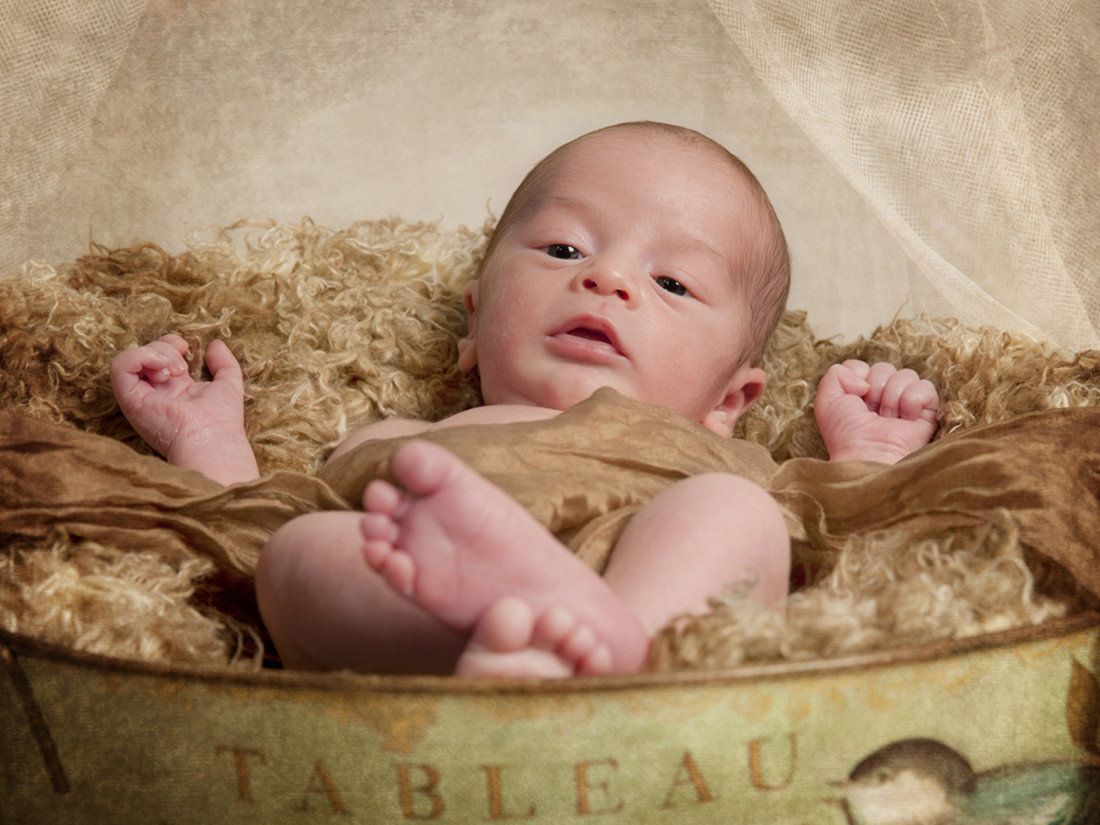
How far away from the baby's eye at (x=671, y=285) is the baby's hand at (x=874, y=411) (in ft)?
0.95

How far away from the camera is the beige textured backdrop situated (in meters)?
1.77

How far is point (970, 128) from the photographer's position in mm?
1599

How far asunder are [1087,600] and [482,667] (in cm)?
50

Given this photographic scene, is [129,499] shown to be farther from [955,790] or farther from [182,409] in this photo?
[955,790]

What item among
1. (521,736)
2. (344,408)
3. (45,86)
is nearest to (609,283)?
(344,408)

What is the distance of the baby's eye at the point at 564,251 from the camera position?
1.31 metres

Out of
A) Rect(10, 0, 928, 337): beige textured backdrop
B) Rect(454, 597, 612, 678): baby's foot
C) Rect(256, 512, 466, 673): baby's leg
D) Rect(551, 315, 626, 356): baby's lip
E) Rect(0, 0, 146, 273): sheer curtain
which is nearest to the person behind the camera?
Rect(454, 597, 612, 678): baby's foot

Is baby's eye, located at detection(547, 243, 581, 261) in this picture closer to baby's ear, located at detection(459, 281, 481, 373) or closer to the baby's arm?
baby's ear, located at detection(459, 281, 481, 373)

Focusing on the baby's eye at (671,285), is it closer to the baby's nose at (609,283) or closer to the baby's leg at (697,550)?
the baby's nose at (609,283)

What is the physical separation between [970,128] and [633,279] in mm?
674

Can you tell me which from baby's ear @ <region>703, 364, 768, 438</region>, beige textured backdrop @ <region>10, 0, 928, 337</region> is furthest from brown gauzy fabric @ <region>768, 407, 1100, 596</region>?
beige textured backdrop @ <region>10, 0, 928, 337</region>


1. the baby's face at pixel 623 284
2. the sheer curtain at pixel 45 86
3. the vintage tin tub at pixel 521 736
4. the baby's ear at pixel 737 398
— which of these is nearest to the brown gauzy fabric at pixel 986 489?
the vintage tin tub at pixel 521 736

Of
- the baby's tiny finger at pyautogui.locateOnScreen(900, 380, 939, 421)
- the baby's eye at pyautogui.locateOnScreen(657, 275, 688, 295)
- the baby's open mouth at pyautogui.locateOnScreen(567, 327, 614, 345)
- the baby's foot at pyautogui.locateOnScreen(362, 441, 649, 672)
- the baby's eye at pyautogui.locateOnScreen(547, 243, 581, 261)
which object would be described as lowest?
the baby's foot at pyautogui.locateOnScreen(362, 441, 649, 672)

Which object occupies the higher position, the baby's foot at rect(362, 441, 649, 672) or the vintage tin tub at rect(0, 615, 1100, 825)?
the baby's foot at rect(362, 441, 649, 672)
